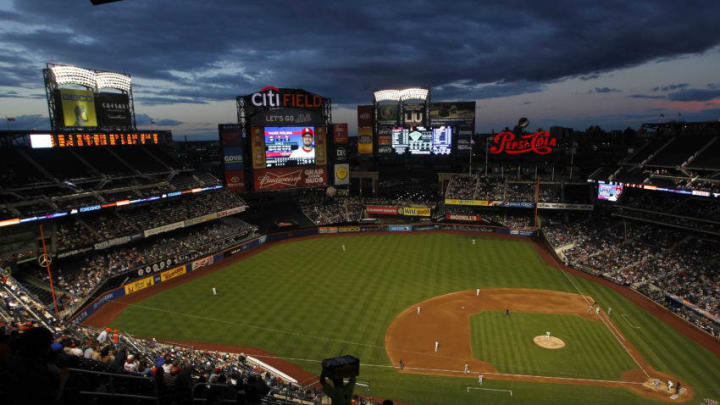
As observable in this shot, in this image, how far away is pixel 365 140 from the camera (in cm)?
6003

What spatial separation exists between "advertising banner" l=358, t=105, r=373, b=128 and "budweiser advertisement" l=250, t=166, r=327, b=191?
10627mm

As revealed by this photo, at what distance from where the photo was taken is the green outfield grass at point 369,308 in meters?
19.9

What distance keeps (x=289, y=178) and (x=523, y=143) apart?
30.4 metres

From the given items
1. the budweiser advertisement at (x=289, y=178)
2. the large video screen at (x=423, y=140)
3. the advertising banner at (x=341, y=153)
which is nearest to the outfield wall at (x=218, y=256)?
the budweiser advertisement at (x=289, y=178)

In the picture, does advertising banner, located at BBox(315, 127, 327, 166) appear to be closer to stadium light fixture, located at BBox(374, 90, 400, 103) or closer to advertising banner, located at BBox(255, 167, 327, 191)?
advertising banner, located at BBox(255, 167, 327, 191)

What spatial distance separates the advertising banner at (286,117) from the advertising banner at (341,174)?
7.32 meters

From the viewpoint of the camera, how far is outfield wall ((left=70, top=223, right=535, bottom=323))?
1162 inches

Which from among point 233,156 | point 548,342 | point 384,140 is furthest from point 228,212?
point 548,342

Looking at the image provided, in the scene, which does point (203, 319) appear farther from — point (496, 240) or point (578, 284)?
point (496, 240)

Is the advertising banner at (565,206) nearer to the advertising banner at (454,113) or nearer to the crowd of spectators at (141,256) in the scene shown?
the advertising banner at (454,113)

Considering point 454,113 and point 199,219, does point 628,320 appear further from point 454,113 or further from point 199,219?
point 199,219

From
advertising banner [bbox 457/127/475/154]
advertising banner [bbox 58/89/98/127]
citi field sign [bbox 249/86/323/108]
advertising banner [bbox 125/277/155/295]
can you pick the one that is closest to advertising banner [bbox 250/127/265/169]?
citi field sign [bbox 249/86/323/108]

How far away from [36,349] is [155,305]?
28.4m

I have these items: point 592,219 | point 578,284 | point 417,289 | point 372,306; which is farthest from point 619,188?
point 372,306
